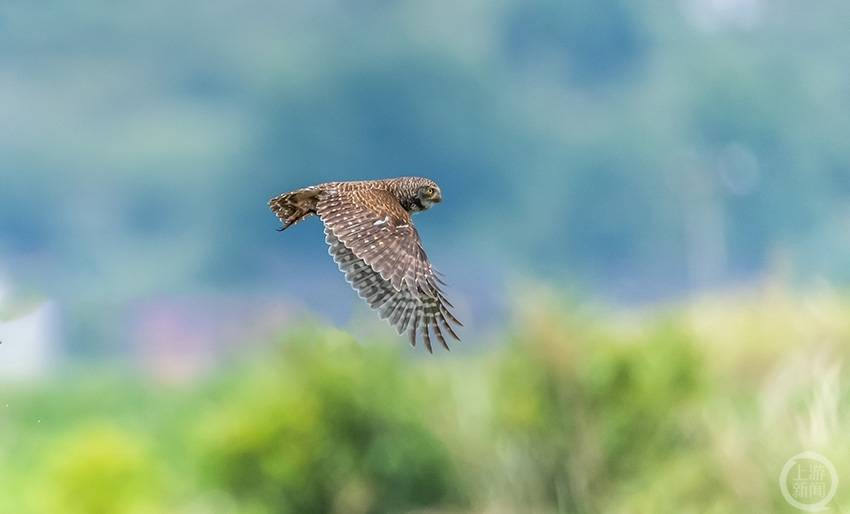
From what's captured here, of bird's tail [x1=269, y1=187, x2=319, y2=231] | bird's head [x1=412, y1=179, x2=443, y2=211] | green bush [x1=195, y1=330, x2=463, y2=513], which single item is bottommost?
bird's tail [x1=269, y1=187, x2=319, y2=231]

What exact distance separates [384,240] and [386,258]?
88 mm

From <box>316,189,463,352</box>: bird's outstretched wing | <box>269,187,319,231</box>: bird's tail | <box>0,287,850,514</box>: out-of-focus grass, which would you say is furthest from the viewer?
<box>0,287,850,514</box>: out-of-focus grass

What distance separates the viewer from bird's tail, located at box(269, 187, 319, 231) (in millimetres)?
3871

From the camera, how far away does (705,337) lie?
966cm

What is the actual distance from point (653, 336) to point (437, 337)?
5.68 meters

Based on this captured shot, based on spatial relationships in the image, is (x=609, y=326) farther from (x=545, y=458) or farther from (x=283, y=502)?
(x=283, y=502)

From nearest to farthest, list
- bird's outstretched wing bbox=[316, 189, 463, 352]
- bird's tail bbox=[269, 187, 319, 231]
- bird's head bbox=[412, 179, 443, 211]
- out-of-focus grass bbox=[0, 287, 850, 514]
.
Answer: bird's outstretched wing bbox=[316, 189, 463, 352] → bird's tail bbox=[269, 187, 319, 231] → bird's head bbox=[412, 179, 443, 211] → out-of-focus grass bbox=[0, 287, 850, 514]

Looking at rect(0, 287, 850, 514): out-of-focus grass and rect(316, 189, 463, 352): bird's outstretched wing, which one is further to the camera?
rect(0, 287, 850, 514): out-of-focus grass

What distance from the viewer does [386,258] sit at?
342cm

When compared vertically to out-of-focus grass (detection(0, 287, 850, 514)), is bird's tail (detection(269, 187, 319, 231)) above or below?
below

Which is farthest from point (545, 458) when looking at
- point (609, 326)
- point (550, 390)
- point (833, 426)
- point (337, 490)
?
point (833, 426)

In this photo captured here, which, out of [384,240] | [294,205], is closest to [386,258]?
[384,240]

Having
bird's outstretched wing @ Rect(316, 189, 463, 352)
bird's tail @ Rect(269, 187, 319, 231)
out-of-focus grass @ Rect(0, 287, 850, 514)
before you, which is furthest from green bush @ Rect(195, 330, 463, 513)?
bird's tail @ Rect(269, 187, 319, 231)

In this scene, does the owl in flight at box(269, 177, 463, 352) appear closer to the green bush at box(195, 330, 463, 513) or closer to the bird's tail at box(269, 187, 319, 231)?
the bird's tail at box(269, 187, 319, 231)
